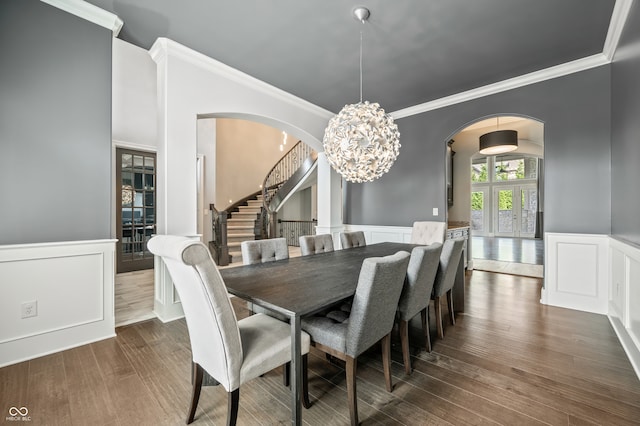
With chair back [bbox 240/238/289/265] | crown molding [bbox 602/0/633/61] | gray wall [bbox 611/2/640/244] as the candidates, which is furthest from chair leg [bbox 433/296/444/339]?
crown molding [bbox 602/0/633/61]

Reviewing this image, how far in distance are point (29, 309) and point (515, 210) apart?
1287 centimetres

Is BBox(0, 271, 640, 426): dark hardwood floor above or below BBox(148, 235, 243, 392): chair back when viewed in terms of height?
below

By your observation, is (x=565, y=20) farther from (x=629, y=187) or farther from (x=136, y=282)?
(x=136, y=282)

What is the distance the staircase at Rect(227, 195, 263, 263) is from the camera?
6895 millimetres

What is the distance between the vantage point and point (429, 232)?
12.5ft

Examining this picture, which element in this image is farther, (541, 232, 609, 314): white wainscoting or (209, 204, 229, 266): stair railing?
(209, 204, 229, 266): stair railing

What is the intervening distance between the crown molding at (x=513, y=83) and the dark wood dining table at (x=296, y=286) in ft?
10.4

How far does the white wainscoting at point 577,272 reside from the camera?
9.91 ft

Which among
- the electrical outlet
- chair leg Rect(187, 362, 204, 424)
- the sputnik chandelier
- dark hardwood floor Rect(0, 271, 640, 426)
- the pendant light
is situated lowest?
dark hardwood floor Rect(0, 271, 640, 426)

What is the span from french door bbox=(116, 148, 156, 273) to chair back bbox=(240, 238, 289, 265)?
11.6ft

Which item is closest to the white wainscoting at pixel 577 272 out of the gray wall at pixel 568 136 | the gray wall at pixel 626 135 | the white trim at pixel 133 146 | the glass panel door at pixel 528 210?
the gray wall at pixel 568 136

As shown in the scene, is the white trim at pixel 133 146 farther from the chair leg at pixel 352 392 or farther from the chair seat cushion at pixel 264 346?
the chair leg at pixel 352 392

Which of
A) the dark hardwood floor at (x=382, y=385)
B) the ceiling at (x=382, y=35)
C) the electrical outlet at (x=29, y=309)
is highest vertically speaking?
the ceiling at (x=382, y=35)

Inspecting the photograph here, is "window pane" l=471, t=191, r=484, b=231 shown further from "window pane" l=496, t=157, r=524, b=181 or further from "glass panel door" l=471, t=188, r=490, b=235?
"window pane" l=496, t=157, r=524, b=181
